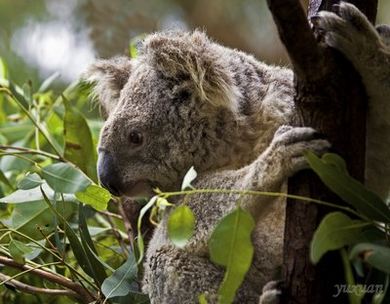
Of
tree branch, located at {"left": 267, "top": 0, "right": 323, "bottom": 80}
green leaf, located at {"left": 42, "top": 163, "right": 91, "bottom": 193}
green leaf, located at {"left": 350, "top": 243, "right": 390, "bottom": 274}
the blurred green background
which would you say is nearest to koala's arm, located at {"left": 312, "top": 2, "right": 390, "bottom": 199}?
tree branch, located at {"left": 267, "top": 0, "right": 323, "bottom": 80}

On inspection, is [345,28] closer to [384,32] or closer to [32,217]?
[384,32]

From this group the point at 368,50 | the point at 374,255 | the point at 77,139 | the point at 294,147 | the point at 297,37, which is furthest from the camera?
the point at 77,139

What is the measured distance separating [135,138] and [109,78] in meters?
0.36

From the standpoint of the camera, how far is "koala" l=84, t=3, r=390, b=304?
6.91ft

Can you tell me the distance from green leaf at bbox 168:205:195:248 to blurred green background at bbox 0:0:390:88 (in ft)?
9.01

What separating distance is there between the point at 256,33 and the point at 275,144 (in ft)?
16.0

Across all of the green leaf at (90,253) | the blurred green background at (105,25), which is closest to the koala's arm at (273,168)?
the green leaf at (90,253)

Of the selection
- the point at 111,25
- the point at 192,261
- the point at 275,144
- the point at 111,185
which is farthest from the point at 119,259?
the point at 111,25

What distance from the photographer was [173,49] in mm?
2338

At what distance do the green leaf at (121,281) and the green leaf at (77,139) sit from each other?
1.63ft

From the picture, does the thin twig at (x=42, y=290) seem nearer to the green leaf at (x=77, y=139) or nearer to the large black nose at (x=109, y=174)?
the large black nose at (x=109, y=174)

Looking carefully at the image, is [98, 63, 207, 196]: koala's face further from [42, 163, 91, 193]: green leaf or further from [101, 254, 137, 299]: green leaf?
[42, 163, 91, 193]: green leaf

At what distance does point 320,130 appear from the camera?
5.62ft

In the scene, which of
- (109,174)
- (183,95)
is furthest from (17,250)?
(183,95)
